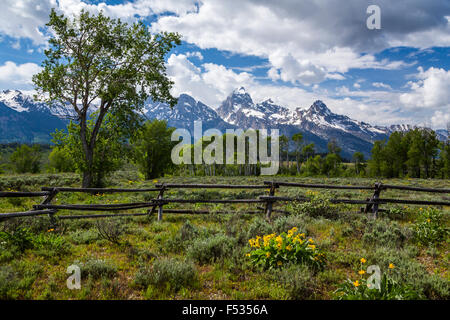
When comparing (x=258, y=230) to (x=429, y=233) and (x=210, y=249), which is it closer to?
(x=210, y=249)

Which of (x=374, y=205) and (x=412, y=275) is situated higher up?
(x=374, y=205)

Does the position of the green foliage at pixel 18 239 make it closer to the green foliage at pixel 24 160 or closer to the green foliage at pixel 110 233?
the green foliage at pixel 110 233

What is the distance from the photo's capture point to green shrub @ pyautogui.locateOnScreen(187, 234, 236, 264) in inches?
229

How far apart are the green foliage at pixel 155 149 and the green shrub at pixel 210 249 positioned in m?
28.2

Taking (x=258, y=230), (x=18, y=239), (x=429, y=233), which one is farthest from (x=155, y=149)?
(x=429, y=233)

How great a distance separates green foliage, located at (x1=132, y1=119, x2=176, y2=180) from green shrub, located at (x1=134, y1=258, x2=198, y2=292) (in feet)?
95.6

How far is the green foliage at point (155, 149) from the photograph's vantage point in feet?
107

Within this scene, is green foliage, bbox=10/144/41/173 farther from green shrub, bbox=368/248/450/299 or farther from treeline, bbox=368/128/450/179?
treeline, bbox=368/128/450/179

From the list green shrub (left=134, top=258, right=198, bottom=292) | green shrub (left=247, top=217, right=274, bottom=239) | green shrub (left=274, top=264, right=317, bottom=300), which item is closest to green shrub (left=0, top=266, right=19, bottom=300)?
green shrub (left=134, top=258, right=198, bottom=292)

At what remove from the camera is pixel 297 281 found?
444 cm

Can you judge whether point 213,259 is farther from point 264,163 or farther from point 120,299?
point 264,163

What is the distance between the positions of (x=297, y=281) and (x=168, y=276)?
8.30ft
